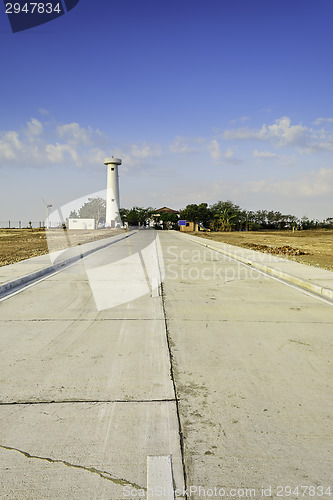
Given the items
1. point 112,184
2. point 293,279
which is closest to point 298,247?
point 293,279

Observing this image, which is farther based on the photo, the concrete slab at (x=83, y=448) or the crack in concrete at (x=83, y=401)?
the crack in concrete at (x=83, y=401)

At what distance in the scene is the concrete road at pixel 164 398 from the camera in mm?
2754

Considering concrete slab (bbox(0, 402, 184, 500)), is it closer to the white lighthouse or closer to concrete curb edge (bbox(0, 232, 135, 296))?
concrete curb edge (bbox(0, 232, 135, 296))

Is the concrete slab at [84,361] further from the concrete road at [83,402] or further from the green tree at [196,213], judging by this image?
the green tree at [196,213]

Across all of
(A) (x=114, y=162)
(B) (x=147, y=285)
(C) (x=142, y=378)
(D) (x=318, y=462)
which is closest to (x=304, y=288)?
(B) (x=147, y=285)

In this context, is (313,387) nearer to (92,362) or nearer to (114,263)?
(92,362)

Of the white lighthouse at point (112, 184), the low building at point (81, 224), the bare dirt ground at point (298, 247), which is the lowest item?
the bare dirt ground at point (298, 247)

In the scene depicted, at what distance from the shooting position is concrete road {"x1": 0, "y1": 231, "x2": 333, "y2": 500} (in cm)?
275

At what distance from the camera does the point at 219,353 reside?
17.3 feet

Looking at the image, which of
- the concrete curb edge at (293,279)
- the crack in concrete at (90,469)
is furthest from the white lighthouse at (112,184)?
the crack in concrete at (90,469)

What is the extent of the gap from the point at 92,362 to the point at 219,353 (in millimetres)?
1700

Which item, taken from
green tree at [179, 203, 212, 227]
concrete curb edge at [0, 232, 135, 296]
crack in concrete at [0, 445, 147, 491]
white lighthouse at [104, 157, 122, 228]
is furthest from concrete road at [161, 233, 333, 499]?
green tree at [179, 203, 212, 227]

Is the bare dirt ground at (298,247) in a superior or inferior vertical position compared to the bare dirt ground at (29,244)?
inferior

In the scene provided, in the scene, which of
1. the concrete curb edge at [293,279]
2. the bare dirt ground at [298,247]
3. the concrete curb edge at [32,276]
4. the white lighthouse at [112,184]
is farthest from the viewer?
the white lighthouse at [112,184]
